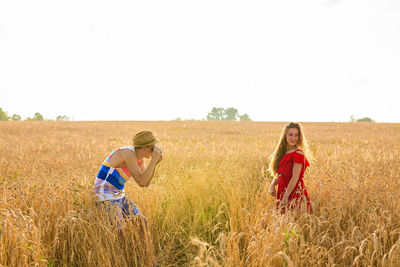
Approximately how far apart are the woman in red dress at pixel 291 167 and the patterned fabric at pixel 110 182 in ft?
6.54

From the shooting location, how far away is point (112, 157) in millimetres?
2719

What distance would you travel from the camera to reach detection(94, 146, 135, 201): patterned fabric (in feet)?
9.15

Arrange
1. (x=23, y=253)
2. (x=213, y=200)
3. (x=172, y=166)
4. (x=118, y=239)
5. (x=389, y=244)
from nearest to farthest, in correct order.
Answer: (x=23, y=253)
(x=389, y=244)
(x=118, y=239)
(x=213, y=200)
(x=172, y=166)

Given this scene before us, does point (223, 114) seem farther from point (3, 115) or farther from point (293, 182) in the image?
point (293, 182)

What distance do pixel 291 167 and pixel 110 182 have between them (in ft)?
7.91

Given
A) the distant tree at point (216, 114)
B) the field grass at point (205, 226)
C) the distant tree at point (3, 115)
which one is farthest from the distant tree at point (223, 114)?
the field grass at point (205, 226)

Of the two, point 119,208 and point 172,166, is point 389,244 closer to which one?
point 119,208

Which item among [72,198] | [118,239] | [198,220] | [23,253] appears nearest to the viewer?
[23,253]

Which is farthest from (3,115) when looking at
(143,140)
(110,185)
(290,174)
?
(290,174)

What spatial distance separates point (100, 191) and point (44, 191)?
1150 mm

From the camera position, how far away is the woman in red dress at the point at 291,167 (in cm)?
322

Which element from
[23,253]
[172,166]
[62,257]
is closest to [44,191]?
[62,257]

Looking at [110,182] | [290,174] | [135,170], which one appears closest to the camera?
[135,170]

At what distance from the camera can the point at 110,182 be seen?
2801 millimetres
